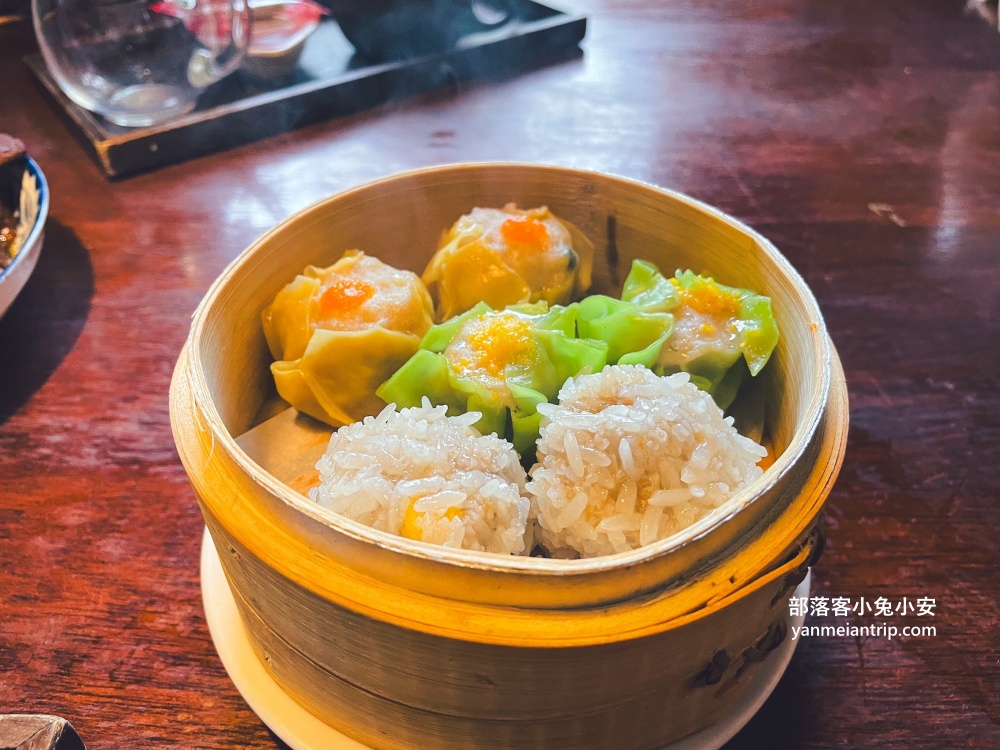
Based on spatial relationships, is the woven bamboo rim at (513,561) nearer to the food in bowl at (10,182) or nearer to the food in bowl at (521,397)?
the food in bowl at (521,397)

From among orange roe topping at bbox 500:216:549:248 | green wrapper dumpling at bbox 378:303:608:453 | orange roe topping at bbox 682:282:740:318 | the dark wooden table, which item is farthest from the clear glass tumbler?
orange roe topping at bbox 682:282:740:318

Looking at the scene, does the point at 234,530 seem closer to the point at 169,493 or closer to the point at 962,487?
the point at 169,493

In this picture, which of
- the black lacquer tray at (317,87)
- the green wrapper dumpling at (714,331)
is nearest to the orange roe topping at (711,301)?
the green wrapper dumpling at (714,331)

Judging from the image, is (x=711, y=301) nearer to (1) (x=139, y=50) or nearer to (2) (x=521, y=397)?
(2) (x=521, y=397)

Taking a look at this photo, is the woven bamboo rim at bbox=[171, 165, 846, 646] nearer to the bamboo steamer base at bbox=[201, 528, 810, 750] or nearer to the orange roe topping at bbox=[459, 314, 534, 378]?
the bamboo steamer base at bbox=[201, 528, 810, 750]

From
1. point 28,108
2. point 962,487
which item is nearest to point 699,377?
point 962,487

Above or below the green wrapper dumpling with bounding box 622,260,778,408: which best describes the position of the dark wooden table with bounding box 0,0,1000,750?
below
